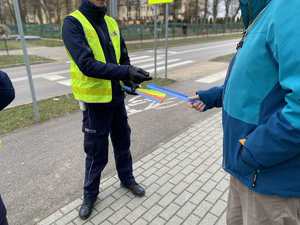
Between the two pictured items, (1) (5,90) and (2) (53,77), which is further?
(2) (53,77)

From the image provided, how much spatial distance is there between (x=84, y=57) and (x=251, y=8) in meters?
1.39

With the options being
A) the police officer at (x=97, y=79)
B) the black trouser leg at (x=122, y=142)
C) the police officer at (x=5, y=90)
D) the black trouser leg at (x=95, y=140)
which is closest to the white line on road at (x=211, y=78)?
the black trouser leg at (x=122, y=142)

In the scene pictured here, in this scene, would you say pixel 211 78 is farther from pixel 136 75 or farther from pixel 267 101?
pixel 267 101

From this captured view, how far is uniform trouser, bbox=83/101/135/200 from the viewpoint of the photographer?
252 cm

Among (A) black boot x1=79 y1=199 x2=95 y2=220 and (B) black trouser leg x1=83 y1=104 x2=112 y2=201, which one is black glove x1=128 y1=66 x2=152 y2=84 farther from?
(A) black boot x1=79 y1=199 x2=95 y2=220

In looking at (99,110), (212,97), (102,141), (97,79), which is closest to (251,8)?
(212,97)

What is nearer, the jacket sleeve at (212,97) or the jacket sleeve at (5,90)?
the jacket sleeve at (5,90)

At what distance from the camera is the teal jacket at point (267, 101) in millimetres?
1065

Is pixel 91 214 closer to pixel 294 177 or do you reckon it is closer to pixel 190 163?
pixel 190 163

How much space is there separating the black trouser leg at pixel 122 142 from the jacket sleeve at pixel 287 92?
174 centimetres

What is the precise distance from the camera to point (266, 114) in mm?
1241

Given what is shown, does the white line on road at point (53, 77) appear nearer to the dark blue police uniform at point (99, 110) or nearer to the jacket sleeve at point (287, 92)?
the dark blue police uniform at point (99, 110)

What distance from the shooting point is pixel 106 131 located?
8.48 feet

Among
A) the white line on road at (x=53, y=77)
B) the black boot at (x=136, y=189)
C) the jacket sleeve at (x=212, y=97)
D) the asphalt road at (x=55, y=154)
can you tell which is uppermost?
the jacket sleeve at (x=212, y=97)
